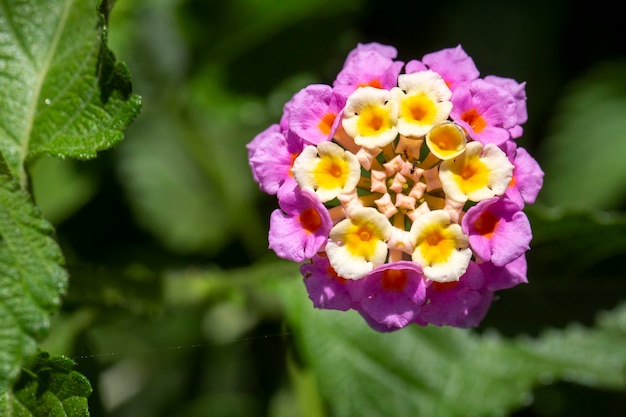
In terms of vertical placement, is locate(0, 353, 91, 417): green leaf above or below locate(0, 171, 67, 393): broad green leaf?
below

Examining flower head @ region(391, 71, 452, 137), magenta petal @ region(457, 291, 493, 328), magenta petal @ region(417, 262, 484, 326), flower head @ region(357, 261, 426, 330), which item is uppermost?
flower head @ region(391, 71, 452, 137)

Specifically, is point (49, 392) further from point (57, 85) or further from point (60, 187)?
point (60, 187)

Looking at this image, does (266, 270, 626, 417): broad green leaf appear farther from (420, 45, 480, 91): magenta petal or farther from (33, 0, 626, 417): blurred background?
(420, 45, 480, 91): magenta petal

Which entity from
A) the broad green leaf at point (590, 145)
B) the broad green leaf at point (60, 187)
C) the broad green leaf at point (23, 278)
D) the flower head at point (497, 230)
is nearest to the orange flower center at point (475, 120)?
the flower head at point (497, 230)

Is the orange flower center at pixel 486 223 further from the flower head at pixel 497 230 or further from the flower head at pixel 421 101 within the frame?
the flower head at pixel 421 101

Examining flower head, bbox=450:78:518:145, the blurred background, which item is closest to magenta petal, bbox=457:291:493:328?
flower head, bbox=450:78:518:145
